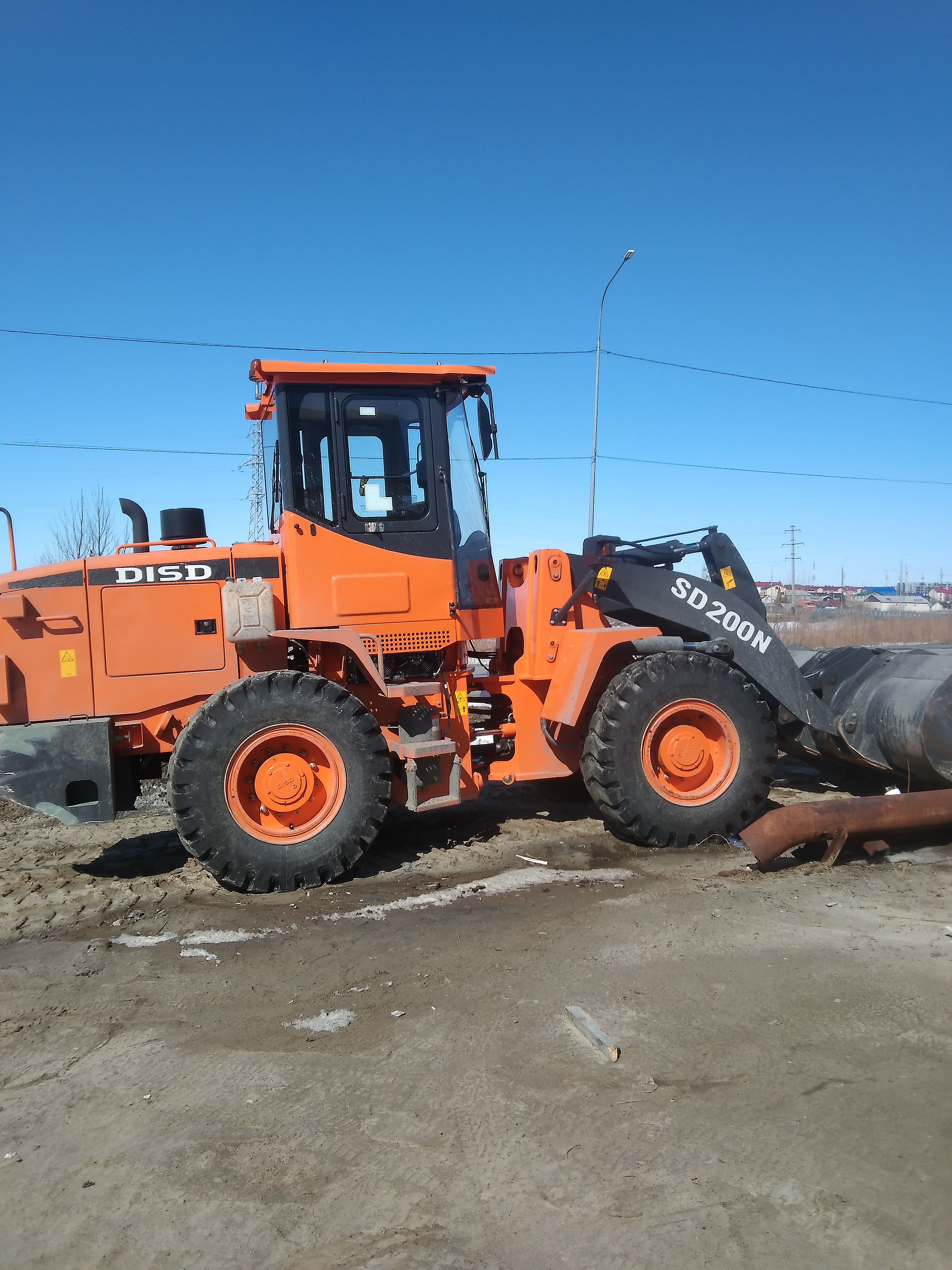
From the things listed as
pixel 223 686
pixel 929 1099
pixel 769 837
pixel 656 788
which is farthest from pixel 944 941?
pixel 223 686

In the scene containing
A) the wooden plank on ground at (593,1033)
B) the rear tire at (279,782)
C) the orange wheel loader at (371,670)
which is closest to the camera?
the wooden plank on ground at (593,1033)

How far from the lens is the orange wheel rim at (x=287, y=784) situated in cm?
560

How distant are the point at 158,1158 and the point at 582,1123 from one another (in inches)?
53.8

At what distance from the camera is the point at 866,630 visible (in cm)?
2962

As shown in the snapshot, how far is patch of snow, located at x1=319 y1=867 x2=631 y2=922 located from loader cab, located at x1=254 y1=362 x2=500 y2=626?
5.77 ft

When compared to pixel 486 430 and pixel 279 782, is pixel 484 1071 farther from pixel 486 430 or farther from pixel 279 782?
pixel 486 430

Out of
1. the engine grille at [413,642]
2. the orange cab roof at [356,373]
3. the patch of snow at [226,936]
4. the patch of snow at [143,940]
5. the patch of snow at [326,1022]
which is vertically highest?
the orange cab roof at [356,373]

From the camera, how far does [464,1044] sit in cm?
362

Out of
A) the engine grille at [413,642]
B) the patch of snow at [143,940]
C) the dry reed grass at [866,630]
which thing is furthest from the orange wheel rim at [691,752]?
the dry reed grass at [866,630]

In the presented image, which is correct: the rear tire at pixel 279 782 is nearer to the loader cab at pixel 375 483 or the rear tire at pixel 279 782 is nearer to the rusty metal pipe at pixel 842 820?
the loader cab at pixel 375 483

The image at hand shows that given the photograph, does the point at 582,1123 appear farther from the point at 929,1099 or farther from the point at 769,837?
the point at 769,837

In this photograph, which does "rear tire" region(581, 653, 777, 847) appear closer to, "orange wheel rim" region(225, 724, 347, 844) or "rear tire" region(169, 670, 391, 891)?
"rear tire" region(169, 670, 391, 891)

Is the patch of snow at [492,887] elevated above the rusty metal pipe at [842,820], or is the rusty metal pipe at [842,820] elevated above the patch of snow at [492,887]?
the rusty metal pipe at [842,820]

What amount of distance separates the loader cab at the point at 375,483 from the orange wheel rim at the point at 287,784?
79cm
